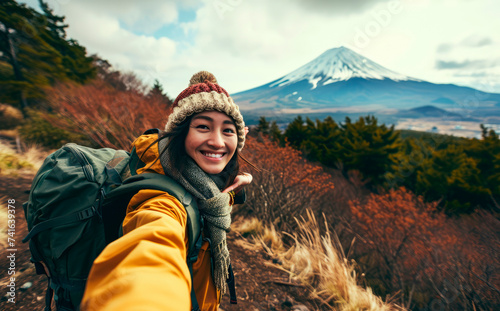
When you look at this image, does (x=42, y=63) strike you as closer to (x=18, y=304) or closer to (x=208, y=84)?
(x=18, y=304)

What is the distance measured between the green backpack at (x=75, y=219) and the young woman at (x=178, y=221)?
7 cm

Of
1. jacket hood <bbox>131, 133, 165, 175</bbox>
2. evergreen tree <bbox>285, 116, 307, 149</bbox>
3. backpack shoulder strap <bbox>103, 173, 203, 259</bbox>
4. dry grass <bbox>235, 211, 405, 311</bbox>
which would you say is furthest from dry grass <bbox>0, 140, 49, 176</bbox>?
evergreen tree <bbox>285, 116, 307, 149</bbox>

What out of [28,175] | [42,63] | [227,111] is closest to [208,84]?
[227,111]

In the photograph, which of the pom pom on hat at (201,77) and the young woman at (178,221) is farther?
the pom pom on hat at (201,77)

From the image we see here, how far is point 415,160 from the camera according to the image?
1016cm

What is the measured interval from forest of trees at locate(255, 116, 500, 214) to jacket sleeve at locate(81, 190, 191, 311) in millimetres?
6236

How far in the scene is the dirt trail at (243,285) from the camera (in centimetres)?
182

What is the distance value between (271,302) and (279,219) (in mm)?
1850

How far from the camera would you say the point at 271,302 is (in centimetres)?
215

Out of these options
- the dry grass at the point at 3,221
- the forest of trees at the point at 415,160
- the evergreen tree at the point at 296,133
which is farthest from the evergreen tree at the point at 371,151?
the dry grass at the point at 3,221

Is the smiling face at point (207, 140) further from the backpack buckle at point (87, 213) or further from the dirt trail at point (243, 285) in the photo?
the dirt trail at point (243, 285)

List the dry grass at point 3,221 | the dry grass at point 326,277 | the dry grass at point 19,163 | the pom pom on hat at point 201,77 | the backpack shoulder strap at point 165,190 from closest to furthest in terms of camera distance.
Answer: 1. the backpack shoulder strap at point 165,190
2. the pom pom on hat at point 201,77
3. the dry grass at point 326,277
4. the dry grass at point 3,221
5. the dry grass at point 19,163

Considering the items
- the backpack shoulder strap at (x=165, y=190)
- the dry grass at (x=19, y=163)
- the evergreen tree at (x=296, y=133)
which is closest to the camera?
the backpack shoulder strap at (x=165, y=190)

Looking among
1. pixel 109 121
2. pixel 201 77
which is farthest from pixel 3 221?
pixel 201 77
